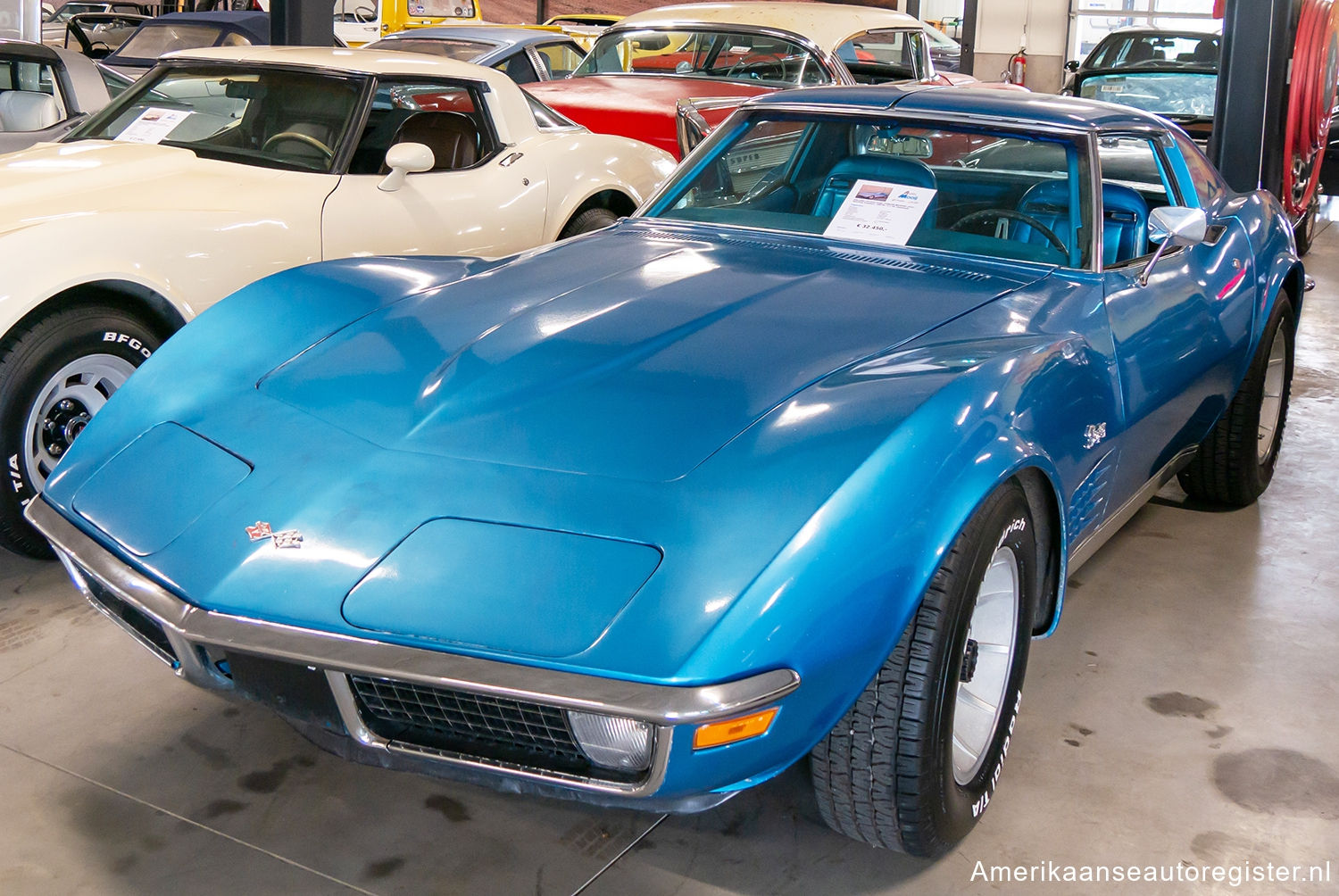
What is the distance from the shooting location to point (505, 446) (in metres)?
1.99

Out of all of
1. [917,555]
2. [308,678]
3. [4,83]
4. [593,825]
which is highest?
[4,83]

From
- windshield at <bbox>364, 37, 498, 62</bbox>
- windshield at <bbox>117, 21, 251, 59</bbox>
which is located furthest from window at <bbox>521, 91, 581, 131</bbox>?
windshield at <bbox>117, 21, 251, 59</bbox>

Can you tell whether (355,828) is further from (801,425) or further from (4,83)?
(4,83)

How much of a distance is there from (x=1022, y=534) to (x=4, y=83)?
18.2ft

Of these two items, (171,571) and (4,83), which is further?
(4,83)

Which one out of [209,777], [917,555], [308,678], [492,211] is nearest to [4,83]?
[492,211]

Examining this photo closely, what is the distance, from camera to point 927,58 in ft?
26.6

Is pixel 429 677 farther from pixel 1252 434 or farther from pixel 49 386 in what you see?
pixel 1252 434

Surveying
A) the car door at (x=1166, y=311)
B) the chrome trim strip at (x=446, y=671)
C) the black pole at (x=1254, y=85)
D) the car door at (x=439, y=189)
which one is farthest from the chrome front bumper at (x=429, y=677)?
the black pole at (x=1254, y=85)

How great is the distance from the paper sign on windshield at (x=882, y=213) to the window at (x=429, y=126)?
1821 millimetres

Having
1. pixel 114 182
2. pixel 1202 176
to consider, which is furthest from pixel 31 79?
pixel 1202 176

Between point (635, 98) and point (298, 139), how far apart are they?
285cm

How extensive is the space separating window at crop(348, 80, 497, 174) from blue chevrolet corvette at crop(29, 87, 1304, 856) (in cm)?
160

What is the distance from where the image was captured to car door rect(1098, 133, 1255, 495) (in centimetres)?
276
